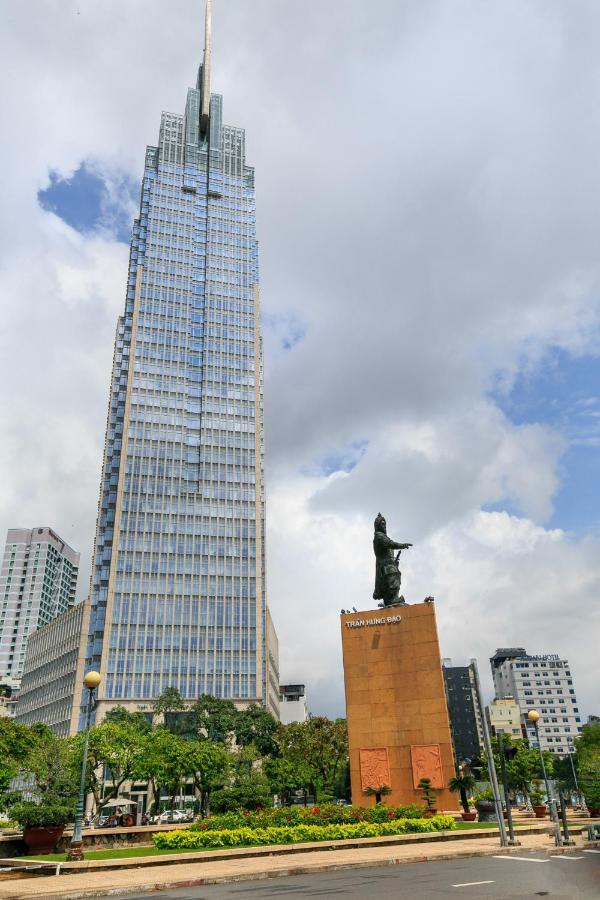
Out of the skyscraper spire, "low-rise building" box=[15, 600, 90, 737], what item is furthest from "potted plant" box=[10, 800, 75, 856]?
the skyscraper spire

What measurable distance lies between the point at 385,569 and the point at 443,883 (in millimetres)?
24059

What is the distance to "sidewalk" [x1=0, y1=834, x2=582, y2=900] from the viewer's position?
1681 centimetres

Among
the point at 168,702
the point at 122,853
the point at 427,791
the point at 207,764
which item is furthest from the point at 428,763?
the point at 168,702

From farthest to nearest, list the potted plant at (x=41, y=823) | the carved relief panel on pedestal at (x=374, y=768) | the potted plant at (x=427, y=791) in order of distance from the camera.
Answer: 1. the carved relief panel on pedestal at (x=374, y=768)
2. the potted plant at (x=427, y=791)
3. the potted plant at (x=41, y=823)

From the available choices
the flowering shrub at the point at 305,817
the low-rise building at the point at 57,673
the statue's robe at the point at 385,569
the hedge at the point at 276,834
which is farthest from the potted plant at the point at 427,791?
the low-rise building at the point at 57,673

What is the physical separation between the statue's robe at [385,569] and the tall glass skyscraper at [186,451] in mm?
64845

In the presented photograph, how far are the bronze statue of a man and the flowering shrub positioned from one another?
12179mm

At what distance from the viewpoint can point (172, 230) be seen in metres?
123

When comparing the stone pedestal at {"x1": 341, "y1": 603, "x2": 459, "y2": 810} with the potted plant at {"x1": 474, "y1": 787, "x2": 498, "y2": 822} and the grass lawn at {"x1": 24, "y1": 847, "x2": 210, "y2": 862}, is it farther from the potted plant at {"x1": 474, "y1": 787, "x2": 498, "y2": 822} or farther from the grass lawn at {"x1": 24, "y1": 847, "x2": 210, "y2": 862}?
the grass lawn at {"x1": 24, "y1": 847, "x2": 210, "y2": 862}

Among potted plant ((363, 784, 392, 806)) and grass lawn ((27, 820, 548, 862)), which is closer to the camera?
grass lawn ((27, 820, 548, 862))

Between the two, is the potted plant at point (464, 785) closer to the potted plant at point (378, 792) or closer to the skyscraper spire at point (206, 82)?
the potted plant at point (378, 792)

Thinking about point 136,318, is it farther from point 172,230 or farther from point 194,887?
point 194,887

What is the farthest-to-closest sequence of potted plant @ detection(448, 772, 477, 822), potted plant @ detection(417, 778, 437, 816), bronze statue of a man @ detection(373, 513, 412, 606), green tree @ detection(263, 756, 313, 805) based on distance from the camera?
green tree @ detection(263, 756, 313, 805)
bronze statue of a man @ detection(373, 513, 412, 606)
potted plant @ detection(417, 778, 437, 816)
potted plant @ detection(448, 772, 477, 822)

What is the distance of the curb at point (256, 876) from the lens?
53.4ft
